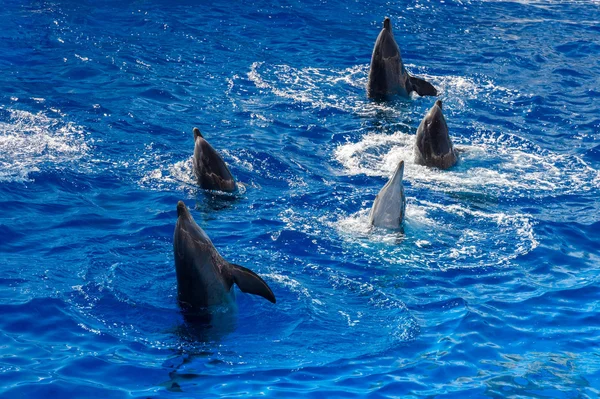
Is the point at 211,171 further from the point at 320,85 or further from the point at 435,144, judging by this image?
the point at 320,85

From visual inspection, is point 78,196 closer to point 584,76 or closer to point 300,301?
point 300,301

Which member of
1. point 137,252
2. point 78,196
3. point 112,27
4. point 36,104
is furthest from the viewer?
point 112,27

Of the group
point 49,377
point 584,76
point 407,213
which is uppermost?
point 584,76

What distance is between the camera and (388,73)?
60.5ft

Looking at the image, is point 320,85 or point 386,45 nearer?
point 386,45

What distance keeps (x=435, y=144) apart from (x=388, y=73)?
397 cm

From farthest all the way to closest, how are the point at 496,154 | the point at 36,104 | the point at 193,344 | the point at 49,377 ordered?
1. the point at 36,104
2. the point at 496,154
3. the point at 193,344
4. the point at 49,377

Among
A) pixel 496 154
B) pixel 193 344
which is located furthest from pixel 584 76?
pixel 193 344

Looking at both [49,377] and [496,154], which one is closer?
[49,377]

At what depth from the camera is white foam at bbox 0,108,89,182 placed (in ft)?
46.3

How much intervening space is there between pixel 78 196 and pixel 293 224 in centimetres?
344

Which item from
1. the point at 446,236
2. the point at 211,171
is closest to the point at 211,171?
the point at 211,171

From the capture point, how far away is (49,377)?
8539mm

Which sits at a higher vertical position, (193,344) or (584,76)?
(584,76)
